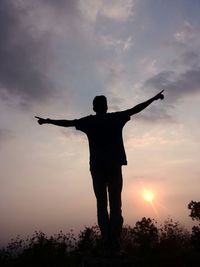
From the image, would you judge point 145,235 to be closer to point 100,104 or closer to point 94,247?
point 94,247

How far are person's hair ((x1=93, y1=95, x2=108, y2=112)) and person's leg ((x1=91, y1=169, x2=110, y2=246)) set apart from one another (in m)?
Result: 1.09

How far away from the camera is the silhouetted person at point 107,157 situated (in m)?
6.54

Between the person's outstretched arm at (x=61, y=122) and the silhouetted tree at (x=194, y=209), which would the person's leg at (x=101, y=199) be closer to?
the person's outstretched arm at (x=61, y=122)

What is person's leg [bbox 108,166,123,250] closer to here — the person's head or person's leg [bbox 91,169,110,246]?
person's leg [bbox 91,169,110,246]

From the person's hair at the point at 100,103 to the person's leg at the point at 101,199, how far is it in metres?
1.09

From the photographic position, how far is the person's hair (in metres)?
6.93

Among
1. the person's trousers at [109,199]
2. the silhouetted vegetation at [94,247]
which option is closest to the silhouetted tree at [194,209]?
the silhouetted vegetation at [94,247]

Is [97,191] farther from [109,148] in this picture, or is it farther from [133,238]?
[133,238]

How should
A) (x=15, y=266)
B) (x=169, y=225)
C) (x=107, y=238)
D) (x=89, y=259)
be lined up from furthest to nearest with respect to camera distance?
(x=169, y=225), (x=15, y=266), (x=107, y=238), (x=89, y=259)

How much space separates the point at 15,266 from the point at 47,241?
3116 mm

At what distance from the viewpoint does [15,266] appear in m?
23.9

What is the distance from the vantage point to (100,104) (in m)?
6.93

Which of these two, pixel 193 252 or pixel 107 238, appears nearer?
pixel 107 238

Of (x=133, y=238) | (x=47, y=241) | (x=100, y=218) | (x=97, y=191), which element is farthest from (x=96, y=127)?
(x=133, y=238)
